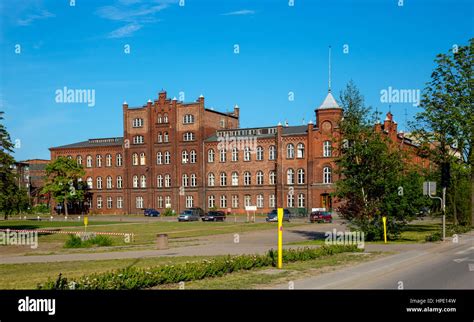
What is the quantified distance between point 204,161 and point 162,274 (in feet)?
228

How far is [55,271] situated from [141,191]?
7046 centimetres

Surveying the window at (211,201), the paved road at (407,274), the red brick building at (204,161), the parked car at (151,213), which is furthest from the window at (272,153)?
the paved road at (407,274)

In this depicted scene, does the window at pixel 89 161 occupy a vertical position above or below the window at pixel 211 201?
above

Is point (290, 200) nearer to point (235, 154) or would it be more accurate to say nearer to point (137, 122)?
point (235, 154)

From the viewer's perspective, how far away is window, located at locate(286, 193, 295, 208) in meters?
77.1

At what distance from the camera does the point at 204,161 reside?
277 ft

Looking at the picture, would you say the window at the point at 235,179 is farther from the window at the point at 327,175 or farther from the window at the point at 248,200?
the window at the point at 327,175

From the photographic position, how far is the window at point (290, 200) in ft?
253

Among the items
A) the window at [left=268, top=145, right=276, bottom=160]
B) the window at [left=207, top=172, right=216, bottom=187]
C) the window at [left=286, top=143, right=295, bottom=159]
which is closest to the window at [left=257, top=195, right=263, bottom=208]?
the window at [left=268, top=145, right=276, bottom=160]

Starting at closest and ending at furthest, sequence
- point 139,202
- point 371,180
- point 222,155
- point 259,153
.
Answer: point 371,180, point 259,153, point 222,155, point 139,202

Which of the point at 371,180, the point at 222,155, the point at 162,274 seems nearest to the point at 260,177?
the point at 222,155

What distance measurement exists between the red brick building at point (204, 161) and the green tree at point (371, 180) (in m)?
40.4

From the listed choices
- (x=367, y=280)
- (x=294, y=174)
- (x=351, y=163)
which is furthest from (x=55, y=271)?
(x=294, y=174)

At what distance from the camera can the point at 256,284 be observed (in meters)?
15.1
